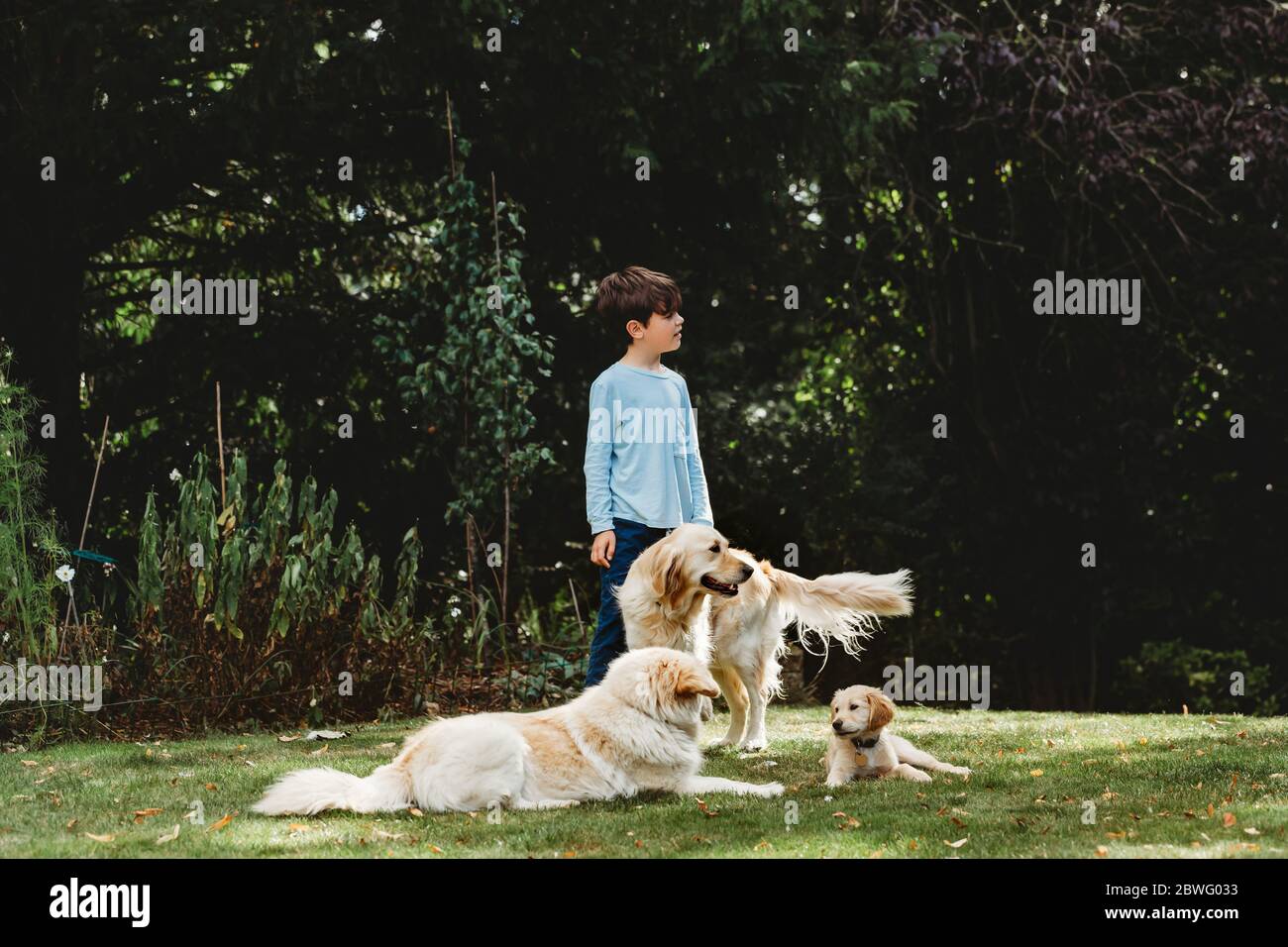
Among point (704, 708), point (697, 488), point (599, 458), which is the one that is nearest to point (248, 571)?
point (599, 458)

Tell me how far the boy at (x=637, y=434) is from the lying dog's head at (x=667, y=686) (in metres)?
0.76

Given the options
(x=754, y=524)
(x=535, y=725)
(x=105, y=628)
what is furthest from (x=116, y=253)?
(x=535, y=725)

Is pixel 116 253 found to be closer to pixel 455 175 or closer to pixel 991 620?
pixel 455 175

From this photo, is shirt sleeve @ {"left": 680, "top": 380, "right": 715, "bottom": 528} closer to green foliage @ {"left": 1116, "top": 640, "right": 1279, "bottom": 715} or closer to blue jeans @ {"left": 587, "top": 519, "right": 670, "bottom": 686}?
blue jeans @ {"left": 587, "top": 519, "right": 670, "bottom": 686}

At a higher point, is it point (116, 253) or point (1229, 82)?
point (1229, 82)

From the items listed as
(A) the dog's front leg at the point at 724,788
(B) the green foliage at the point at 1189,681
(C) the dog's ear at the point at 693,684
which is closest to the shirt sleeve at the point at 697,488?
(C) the dog's ear at the point at 693,684

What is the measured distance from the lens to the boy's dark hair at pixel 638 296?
241 inches

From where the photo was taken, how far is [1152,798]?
526 cm

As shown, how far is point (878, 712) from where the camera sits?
18.7 ft

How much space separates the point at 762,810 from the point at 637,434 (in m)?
1.82

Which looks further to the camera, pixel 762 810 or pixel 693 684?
pixel 693 684

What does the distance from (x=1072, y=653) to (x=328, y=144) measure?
8185 mm

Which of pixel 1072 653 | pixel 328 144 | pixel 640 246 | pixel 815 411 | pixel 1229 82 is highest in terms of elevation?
pixel 1229 82

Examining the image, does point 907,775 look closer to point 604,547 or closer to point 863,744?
Answer: point 863,744
